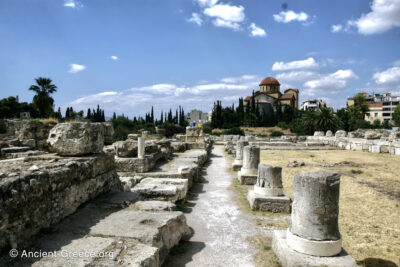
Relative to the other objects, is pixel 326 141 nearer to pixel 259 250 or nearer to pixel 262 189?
pixel 262 189

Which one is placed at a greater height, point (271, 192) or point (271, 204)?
point (271, 192)

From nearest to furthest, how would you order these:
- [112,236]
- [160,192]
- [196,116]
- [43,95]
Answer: [112,236] < [160,192] < [43,95] < [196,116]

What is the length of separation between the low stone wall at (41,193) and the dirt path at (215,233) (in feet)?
5.44

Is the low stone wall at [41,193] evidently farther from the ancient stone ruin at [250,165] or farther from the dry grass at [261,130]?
the dry grass at [261,130]

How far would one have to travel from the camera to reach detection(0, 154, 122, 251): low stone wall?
279cm

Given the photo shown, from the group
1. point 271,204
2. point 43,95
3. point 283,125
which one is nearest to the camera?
point 271,204

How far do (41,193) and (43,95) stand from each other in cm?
4176

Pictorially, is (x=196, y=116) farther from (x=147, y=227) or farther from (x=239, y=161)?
(x=147, y=227)

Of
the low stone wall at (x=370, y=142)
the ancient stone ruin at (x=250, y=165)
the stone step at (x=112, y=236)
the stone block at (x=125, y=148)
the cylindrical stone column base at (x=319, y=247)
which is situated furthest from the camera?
the low stone wall at (x=370, y=142)

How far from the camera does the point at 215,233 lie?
476cm

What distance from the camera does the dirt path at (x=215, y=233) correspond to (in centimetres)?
382

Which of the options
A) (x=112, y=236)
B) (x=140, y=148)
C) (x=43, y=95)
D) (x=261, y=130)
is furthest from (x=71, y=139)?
(x=261, y=130)

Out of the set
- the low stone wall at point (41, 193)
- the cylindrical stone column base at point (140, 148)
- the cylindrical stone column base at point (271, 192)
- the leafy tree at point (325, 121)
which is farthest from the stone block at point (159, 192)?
the leafy tree at point (325, 121)

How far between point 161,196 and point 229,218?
152cm
